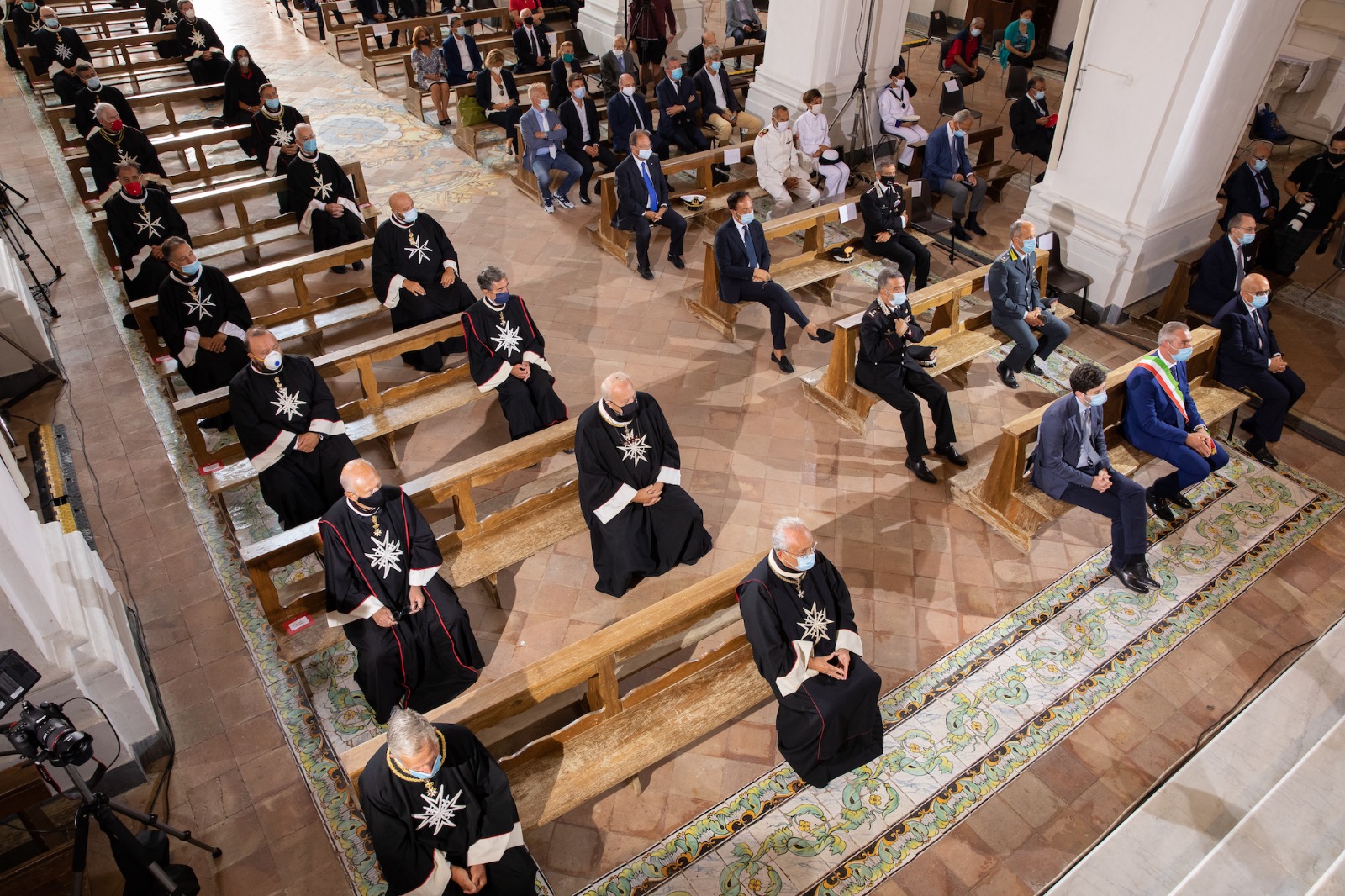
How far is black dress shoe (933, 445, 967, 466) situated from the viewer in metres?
6.36

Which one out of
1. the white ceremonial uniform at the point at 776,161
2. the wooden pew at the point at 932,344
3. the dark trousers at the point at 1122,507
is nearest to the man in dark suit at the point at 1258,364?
the wooden pew at the point at 932,344

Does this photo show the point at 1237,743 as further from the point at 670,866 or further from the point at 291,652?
the point at 291,652

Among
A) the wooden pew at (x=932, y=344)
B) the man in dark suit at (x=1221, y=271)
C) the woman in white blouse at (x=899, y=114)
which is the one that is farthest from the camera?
the woman in white blouse at (x=899, y=114)

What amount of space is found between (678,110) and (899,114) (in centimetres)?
249

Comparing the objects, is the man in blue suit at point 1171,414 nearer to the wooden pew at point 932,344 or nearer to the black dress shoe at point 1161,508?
the black dress shoe at point 1161,508

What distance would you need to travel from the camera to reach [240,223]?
8.68 meters

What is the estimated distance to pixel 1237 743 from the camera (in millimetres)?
4395

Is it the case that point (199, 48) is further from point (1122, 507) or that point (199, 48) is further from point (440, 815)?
point (1122, 507)

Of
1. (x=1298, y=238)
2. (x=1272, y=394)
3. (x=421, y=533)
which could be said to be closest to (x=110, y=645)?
(x=421, y=533)

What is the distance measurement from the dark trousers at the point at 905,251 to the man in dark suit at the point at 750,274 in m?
1.31

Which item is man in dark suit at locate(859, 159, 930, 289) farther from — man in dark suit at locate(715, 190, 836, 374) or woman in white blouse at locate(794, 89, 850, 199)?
woman in white blouse at locate(794, 89, 850, 199)

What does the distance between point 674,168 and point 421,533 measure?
5702 mm

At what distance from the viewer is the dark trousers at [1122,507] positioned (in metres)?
5.29

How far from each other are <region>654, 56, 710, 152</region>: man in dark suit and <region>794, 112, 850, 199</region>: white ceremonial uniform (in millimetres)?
1438
